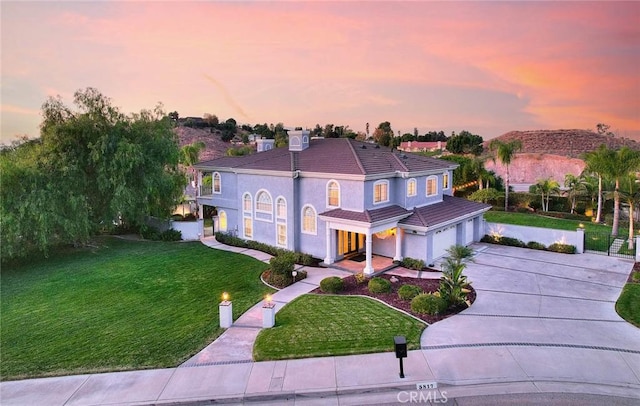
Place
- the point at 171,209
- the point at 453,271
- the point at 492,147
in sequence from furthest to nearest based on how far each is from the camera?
1. the point at 492,147
2. the point at 171,209
3. the point at 453,271

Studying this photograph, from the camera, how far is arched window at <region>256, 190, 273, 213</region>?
2155 centimetres

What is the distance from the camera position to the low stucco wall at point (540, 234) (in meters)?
20.3

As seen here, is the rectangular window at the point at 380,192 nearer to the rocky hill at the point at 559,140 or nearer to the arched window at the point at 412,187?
the arched window at the point at 412,187

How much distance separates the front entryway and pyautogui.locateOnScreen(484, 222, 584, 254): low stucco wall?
28.3 ft

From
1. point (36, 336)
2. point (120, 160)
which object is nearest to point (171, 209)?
point (120, 160)

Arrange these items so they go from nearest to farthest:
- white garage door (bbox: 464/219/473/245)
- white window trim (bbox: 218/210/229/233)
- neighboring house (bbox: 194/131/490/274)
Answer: neighboring house (bbox: 194/131/490/274)
white garage door (bbox: 464/219/473/245)
white window trim (bbox: 218/210/229/233)

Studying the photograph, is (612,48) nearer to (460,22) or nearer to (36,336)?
(460,22)

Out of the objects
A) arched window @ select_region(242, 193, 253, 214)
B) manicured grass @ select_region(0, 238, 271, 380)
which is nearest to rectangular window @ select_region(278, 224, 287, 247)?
manicured grass @ select_region(0, 238, 271, 380)

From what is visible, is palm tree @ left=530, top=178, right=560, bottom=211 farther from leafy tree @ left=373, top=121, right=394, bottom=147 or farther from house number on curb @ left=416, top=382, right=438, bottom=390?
house number on curb @ left=416, top=382, right=438, bottom=390

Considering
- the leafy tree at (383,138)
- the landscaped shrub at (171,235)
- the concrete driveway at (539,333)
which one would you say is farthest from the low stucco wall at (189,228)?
the concrete driveway at (539,333)

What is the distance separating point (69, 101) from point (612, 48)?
87.7 feet

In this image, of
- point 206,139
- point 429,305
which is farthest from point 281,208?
→ point 206,139

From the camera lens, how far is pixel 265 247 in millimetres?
21297

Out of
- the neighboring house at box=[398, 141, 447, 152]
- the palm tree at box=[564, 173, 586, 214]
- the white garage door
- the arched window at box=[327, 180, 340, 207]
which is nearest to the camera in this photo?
the arched window at box=[327, 180, 340, 207]
